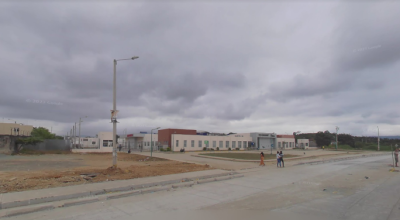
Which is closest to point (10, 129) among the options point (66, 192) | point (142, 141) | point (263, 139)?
point (142, 141)

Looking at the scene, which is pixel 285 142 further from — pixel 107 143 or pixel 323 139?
pixel 107 143

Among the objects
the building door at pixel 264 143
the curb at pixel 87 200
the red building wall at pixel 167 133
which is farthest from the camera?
the building door at pixel 264 143

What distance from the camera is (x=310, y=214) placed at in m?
7.41

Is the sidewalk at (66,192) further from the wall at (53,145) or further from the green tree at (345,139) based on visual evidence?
the green tree at (345,139)

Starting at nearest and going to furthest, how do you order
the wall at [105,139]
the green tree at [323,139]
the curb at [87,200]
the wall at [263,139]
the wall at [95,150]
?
the curb at [87,200] → the wall at [95,150] → the wall at [105,139] → the wall at [263,139] → the green tree at [323,139]

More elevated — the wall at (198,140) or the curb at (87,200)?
the curb at (87,200)

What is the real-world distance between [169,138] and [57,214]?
184 feet

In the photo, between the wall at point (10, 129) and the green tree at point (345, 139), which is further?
the green tree at point (345, 139)

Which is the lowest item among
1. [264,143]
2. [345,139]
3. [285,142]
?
[345,139]

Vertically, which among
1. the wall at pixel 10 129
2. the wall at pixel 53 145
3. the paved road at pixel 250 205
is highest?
the wall at pixel 10 129

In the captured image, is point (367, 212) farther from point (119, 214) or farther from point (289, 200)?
point (119, 214)

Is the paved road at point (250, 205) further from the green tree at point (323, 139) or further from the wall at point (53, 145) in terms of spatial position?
the green tree at point (323, 139)

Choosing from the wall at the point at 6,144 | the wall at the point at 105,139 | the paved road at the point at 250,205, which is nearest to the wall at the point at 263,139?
the wall at the point at 105,139

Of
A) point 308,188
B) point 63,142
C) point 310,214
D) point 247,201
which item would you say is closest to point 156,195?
point 247,201
